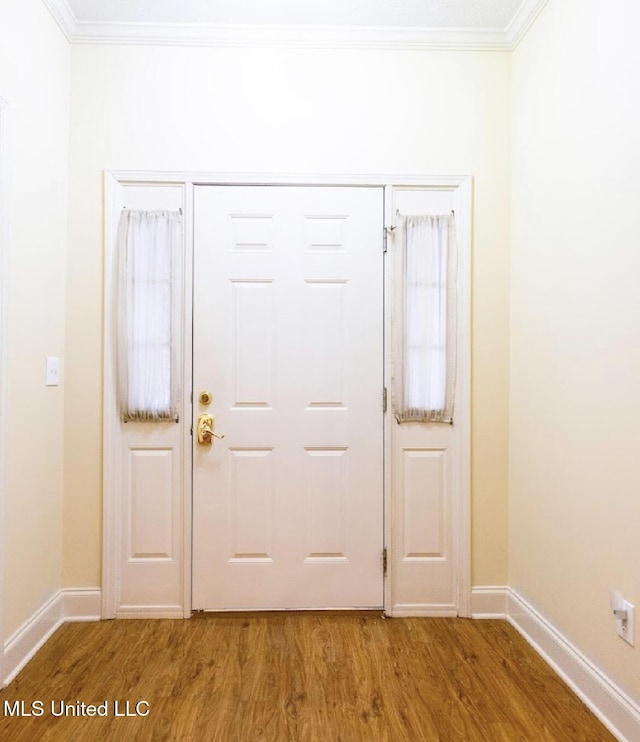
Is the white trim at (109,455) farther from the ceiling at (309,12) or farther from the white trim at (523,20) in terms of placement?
the white trim at (523,20)

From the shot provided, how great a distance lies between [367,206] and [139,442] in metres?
1.59

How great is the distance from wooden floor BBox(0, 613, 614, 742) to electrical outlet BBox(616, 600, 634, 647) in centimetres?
34

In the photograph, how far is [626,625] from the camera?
1.67 metres

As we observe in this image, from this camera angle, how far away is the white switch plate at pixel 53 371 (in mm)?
2301

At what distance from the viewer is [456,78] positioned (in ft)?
8.32

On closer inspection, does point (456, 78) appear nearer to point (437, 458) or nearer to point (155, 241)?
point (155, 241)

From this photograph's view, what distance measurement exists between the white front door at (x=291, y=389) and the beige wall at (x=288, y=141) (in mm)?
248

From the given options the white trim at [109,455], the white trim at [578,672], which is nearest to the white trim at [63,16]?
the white trim at [109,455]

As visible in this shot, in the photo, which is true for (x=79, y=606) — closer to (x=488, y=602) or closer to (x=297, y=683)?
(x=297, y=683)

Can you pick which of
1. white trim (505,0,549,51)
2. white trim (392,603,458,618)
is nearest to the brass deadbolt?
white trim (392,603,458,618)

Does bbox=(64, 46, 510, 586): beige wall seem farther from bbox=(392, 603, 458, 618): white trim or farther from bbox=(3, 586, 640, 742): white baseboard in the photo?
bbox=(392, 603, 458, 618): white trim

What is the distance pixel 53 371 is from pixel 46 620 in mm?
1097

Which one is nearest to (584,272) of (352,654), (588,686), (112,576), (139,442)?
(588,686)

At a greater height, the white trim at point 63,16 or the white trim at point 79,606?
the white trim at point 63,16
